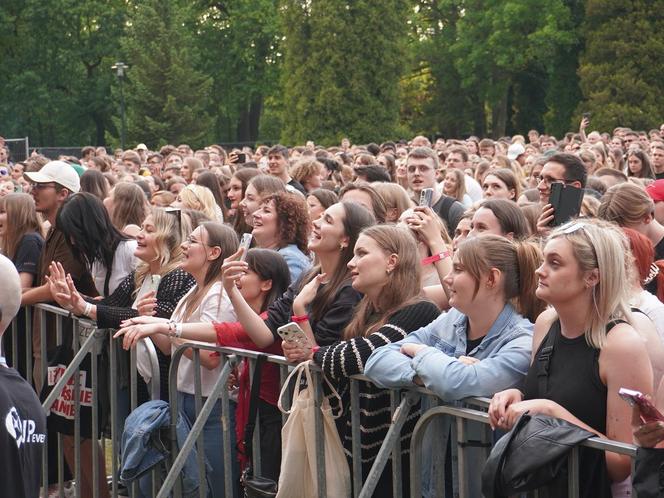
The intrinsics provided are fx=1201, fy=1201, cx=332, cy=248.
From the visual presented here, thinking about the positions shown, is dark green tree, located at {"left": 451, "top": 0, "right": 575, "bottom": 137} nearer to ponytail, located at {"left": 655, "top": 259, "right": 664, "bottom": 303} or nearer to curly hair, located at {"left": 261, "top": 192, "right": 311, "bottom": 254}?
curly hair, located at {"left": 261, "top": 192, "right": 311, "bottom": 254}

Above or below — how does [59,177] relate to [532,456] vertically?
above

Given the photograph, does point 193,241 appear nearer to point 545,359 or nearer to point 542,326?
point 542,326

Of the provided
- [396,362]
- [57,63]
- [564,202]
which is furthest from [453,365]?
[57,63]

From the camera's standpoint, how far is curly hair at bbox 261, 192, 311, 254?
722cm

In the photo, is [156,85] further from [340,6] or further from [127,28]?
[340,6]

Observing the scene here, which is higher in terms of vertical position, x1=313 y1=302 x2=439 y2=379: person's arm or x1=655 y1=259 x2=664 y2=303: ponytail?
x1=655 y1=259 x2=664 y2=303: ponytail

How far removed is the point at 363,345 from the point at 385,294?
0.40 metres

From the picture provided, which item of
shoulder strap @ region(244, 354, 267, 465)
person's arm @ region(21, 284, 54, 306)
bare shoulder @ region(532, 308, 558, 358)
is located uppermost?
bare shoulder @ region(532, 308, 558, 358)

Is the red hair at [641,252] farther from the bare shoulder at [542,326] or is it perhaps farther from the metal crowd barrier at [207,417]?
the metal crowd barrier at [207,417]

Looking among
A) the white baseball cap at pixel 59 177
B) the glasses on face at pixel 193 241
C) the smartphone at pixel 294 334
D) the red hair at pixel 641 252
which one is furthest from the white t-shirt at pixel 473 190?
the smartphone at pixel 294 334

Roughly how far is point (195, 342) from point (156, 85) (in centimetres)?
4864

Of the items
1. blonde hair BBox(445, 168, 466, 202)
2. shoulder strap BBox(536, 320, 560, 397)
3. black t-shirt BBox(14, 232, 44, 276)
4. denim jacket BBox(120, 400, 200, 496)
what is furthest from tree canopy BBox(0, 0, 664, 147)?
shoulder strap BBox(536, 320, 560, 397)

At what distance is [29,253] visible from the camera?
8.08 metres

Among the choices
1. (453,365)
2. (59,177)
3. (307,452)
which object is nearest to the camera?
(453,365)
